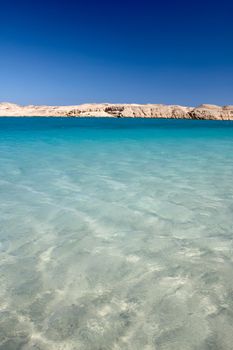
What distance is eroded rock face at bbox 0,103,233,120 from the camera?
143000 millimetres

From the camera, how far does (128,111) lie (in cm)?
15975

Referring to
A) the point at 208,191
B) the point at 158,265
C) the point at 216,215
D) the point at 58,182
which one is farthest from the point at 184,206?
the point at 58,182

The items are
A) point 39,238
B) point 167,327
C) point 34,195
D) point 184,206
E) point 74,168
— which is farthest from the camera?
point 74,168

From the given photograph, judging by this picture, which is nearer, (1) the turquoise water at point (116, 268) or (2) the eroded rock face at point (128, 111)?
(1) the turquoise water at point (116, 268)

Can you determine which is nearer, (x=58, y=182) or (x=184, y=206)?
(x=184, y=206)

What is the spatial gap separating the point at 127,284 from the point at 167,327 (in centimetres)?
93

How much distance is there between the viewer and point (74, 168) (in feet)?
44.9

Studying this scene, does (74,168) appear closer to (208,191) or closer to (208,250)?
(208,191)

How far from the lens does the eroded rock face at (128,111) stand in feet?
469

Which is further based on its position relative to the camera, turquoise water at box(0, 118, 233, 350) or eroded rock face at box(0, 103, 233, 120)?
eroded rock face at box(0, 103, 233, 120)

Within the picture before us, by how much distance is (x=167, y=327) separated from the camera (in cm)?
345

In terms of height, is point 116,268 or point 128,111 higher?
point 128,111

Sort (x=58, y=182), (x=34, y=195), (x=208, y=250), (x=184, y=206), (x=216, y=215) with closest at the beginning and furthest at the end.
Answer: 1. (x=208, y=250)
2. (x=216, y=215)
3. (x=184, y=206)
4. (x=34, y=195)
5. (x=58, y=182)

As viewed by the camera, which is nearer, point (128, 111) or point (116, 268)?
→ point (116, 268)
